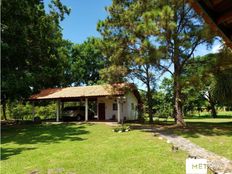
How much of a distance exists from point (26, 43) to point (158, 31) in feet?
36.6

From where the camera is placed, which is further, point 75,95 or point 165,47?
point 75,95

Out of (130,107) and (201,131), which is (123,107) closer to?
(130,107)

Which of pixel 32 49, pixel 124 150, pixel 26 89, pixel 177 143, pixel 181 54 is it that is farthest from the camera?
pixel 32 49

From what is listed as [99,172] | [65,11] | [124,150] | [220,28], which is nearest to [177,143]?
[124,150]

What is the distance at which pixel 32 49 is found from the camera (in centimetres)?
2517

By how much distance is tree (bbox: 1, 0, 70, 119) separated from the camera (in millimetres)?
21359

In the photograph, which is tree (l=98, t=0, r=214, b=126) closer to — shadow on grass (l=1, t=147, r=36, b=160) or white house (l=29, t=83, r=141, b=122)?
white house (l=29, t=83, r=141, b=122)

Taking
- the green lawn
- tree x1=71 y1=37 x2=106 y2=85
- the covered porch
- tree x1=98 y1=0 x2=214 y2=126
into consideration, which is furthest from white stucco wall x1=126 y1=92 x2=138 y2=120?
tree x1=71 y1=37 x2=106 y2=85

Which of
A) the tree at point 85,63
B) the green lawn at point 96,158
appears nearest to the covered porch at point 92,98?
the green lawn at point 96,158

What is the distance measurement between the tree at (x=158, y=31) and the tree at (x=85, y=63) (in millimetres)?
24539

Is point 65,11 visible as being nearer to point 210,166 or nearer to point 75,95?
point 75,95

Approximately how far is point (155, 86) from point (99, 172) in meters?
20.5

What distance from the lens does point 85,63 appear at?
48.6 m

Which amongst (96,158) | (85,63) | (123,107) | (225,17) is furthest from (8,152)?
(85,63)
